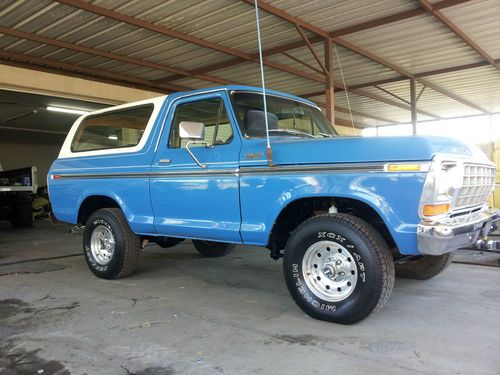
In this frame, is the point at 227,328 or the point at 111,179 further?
the point at 111,179

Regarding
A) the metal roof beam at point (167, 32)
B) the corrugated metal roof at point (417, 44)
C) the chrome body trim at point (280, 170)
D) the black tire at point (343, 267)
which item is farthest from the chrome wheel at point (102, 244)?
the corrugated metal roof at point (417, 44)

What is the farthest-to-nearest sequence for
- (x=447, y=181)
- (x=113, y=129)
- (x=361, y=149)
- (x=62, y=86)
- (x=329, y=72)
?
(x=62, y=86) → (x=329, y=72) → (x=113, y=129) → (x=361, y=149) → (x=447, y=181)

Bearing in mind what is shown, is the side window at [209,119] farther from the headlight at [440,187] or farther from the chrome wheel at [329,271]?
the headlight at [440,187]

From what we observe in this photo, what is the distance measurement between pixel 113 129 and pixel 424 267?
4.15 meters

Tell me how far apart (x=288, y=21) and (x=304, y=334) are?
7062mm

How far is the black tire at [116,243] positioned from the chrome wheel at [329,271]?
7.87 ft

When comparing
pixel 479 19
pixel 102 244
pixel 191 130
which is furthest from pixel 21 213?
pixel 479 19

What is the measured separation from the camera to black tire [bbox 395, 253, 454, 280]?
4.75 m

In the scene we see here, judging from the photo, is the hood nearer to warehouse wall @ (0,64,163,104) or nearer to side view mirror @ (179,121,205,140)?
side view mirror @ (179,121,205,140)

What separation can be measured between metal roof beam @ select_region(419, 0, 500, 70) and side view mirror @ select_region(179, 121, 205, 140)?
601 centimetres

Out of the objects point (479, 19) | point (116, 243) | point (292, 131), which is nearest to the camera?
point (292, 131)

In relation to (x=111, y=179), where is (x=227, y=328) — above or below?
below

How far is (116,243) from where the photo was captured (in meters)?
5.19

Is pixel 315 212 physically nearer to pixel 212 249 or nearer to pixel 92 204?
pixel 212 249
